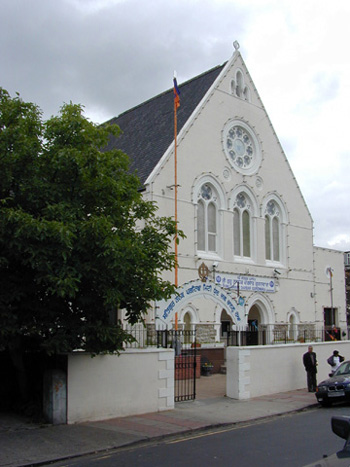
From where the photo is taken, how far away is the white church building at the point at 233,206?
83.6ft

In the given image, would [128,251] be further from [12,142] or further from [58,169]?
[12,142]

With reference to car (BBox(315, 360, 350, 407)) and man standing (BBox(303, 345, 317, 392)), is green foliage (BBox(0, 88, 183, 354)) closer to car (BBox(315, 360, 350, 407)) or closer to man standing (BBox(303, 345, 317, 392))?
car (BBox(315, 360, 350, 407))

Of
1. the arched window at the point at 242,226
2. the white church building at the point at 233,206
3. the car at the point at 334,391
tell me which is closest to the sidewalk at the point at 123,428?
the car at the point at 334,391

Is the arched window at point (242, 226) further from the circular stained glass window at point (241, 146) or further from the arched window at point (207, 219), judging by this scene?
the circular stained glass window at point (241, 146)

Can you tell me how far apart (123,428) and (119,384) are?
1.68m

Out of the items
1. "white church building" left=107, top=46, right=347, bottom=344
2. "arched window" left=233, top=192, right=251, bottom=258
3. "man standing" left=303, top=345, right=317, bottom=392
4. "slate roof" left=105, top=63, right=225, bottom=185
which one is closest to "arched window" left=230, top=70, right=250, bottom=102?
"white church building" left=107, top=46, right=347, bottom=344

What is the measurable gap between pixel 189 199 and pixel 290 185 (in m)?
8.30

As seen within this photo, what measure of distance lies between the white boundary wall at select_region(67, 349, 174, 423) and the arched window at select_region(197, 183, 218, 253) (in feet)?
38.4

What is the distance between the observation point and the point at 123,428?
493 inches

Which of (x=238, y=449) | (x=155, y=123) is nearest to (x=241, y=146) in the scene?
(x=155, y=123)

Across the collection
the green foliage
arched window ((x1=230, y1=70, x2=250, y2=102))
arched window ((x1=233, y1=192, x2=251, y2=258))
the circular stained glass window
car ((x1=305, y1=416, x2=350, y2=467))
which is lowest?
car ((x1=305, y1=416, x2=350, y2=467))

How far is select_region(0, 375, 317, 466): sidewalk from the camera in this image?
10242 mm

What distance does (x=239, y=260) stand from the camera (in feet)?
91.5

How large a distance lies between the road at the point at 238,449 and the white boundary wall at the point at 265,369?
406cm
